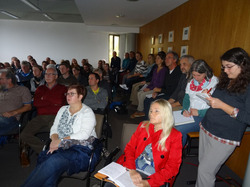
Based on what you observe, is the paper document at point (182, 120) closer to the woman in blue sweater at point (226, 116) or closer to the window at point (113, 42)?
the woman in blue sweater at point (226, 116)

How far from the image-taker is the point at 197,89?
238cm

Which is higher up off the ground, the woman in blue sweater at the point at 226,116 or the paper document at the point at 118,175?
the woman in blue sweater at the point at 226,116

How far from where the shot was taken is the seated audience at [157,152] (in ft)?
4.87

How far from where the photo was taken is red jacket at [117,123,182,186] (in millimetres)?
1487

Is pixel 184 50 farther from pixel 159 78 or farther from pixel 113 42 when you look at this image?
pixel 113 42

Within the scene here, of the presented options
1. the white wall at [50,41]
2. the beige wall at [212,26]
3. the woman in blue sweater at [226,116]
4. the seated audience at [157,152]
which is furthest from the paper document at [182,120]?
the white wall at [50,41]

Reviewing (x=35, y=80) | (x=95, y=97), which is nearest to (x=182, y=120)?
(x=95, y=97)

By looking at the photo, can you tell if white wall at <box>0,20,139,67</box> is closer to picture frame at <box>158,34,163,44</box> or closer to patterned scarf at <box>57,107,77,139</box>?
picture frame at <box>158,34,163,44</box>

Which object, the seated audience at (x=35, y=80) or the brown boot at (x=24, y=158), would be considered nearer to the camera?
the brown boot at (x=24, y=158)

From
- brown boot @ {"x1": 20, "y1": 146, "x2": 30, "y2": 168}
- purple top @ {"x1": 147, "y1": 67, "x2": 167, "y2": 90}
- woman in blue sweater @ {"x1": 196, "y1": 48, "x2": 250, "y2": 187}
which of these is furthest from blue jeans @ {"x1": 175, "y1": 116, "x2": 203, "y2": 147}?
brown boot @ {"x1": 20, "y1": 146, "x2": 30, "y2": 168}

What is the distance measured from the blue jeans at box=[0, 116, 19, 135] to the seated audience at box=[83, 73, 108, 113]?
3.87 feet

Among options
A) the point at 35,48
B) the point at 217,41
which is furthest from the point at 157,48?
the point at 35,48

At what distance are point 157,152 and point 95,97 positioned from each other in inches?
78.5

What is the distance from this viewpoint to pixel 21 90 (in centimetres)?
281
